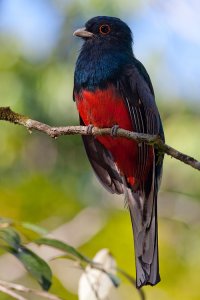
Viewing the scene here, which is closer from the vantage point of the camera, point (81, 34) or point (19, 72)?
point (81, 34)

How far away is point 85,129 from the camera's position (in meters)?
3.59

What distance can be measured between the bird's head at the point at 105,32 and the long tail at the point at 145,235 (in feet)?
3.19

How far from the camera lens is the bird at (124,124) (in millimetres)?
4301

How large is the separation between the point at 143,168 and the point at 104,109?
477mm

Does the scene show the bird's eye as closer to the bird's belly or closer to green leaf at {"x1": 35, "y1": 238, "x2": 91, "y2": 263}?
the bird's belly

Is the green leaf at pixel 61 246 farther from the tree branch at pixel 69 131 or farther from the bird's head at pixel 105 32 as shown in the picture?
the bird's head at pixel 105 32

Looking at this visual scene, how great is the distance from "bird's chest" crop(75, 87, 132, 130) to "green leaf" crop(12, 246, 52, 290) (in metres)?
1.23

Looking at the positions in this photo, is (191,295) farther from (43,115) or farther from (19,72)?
(19,72)

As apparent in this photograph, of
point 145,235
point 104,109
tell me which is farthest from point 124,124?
point 145,235

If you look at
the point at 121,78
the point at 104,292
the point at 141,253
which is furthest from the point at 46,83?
the point at 104,292

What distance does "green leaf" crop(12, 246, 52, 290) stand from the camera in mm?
3143

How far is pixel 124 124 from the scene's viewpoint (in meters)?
4.34

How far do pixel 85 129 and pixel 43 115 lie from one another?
251 centimetres

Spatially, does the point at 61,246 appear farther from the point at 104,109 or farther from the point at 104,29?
the point at 104,29
